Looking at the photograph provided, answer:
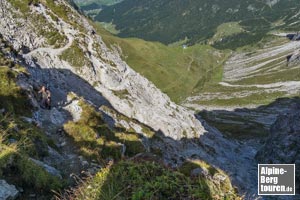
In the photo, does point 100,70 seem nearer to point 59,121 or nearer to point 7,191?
point 59,121

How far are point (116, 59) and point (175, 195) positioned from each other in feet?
302

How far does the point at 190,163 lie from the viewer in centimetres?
1828

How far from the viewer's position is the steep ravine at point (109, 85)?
76938 millimetres

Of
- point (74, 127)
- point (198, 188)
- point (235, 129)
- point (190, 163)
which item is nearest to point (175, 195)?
point (198, 188)

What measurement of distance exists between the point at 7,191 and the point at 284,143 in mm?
92953

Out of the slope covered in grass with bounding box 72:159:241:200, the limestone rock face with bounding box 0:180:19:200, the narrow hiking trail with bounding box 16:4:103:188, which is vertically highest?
the narrow hiking trail with bounding box 16:4:103:188

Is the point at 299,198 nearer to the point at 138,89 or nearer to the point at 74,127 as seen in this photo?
the point at 138,89

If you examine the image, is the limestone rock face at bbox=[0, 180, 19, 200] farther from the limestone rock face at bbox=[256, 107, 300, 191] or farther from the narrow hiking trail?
the limestone rock face at bbox=[256, 107, 300, 191]

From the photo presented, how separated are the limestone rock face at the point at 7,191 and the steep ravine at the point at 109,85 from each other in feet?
162

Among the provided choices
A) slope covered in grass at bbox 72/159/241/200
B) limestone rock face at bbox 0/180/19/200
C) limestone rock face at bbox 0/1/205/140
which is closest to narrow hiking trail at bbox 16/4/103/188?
limestone rock face at bbox 0/1/205/140

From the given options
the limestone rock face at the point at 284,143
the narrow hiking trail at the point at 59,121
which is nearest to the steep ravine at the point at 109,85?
the narrow hiking trail at the point at 59,121

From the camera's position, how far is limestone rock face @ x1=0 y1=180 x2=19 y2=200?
52.9 feet

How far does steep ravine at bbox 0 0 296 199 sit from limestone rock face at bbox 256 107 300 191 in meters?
5.29

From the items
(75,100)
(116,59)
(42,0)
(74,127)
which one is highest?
(42,0)
